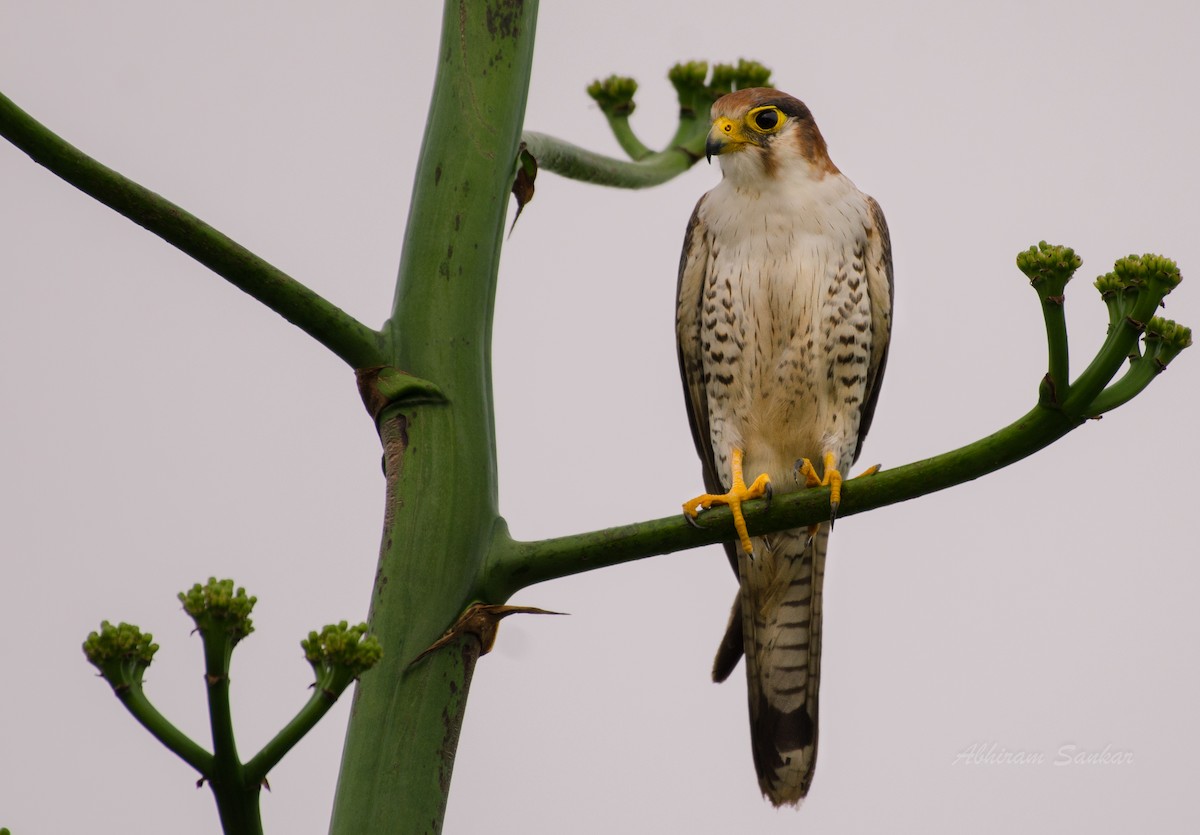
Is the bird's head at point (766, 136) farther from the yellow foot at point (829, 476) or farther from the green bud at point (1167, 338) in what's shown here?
the green bud at point (1167, 338)

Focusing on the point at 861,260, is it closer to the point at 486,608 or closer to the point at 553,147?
the point at 553,147

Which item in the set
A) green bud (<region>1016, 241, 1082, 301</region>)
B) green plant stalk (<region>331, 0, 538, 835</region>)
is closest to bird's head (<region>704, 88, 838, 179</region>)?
green plant stalk (<region>331, 0, 538, 835</region>)

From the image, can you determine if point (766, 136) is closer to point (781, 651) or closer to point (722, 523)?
point (781, 651)

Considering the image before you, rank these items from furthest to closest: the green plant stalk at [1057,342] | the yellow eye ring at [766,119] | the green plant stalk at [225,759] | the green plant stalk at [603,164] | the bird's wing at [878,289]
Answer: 1. the bird's wing at [878,289]
2. the yellow eye ring at [766,119]
3. the green plant stalk at [603,164]
4. the green plant stalk at [1057,342]
5. the green plant stalk at [225,759]

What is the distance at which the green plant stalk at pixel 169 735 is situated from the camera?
1.57m

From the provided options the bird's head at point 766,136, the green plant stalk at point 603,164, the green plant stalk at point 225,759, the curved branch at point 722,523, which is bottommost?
the green plant stalk at point 225,759

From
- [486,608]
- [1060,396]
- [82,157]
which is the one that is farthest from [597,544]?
[82,157]

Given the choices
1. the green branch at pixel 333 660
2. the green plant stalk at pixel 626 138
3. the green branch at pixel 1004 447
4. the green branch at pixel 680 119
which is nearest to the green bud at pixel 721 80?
the green branch at pixel 680 119

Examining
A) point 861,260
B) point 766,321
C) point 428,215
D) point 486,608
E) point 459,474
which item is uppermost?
point 861,260

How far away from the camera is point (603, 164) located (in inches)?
125

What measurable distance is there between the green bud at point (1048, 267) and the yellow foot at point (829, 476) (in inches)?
16.8

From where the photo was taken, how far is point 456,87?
265 cm

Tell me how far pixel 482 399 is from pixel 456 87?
0.65 metres

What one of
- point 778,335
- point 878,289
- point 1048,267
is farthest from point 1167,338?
point 878,289
